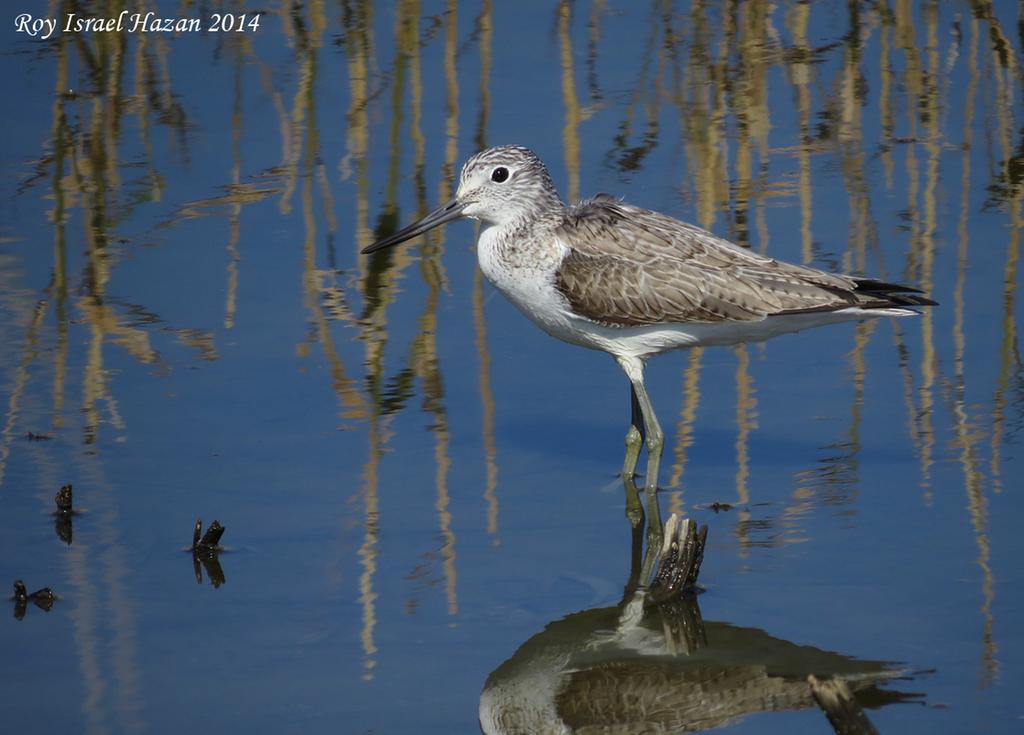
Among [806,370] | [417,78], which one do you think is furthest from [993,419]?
[417,78]

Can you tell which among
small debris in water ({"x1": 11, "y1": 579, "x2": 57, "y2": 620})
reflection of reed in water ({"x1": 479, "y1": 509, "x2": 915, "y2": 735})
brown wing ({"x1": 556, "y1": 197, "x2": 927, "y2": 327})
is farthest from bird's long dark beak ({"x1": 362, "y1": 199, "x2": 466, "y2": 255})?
small debris in water ({"x1": 11, "y1": 579, "x2": 57, "y2": 620})

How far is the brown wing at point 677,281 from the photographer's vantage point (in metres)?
8.70

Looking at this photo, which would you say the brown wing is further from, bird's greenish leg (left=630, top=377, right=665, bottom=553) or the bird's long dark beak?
the bird's long dark beak

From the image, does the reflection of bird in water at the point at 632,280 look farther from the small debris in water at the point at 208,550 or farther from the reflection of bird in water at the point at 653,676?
the small debris in water at the point at 208,550

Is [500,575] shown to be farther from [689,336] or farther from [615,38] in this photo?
[615,38]

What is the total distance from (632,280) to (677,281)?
240 millimetres

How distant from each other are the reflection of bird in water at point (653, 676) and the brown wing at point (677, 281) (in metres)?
1.88

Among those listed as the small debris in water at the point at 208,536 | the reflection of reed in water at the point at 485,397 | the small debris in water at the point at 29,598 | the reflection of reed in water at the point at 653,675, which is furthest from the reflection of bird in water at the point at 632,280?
the small debris in water at the point at 29,598

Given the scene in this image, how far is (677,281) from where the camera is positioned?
8883 millimetres

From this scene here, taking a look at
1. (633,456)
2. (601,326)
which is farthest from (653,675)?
(601,326)

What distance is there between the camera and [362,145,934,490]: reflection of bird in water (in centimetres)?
874

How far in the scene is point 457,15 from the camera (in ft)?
50.0

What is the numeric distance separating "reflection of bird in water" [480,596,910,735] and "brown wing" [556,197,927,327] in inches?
73.8

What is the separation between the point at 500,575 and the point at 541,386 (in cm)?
230
